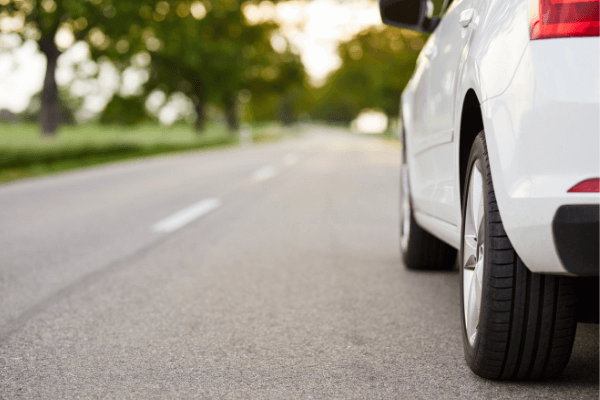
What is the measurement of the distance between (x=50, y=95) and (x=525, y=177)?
2472 cm

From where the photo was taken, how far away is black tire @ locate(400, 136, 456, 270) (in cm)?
410

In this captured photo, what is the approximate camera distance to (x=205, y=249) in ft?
17.0

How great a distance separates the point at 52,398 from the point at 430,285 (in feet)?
7.78

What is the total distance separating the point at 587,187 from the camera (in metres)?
1.74

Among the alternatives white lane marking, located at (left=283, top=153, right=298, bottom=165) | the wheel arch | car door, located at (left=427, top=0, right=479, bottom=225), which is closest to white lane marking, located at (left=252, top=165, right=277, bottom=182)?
white lane marking, located at (left=283, top=153, right=298, bottom=165)

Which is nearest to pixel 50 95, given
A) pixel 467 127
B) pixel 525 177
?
pixel 467 127

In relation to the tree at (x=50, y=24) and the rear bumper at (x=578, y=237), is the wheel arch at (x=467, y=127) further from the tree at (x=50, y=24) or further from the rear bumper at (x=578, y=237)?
the tree at (x=50, y=24)

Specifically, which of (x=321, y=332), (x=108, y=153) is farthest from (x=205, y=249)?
(x=108, y=153)

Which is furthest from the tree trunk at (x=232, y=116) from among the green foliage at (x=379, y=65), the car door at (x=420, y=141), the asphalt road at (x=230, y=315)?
the car door at (x=420, y=141)

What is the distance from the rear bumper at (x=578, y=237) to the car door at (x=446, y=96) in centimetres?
93

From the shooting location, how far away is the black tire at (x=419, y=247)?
4.10 meters

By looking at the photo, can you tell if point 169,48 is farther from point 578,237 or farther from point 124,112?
point 578,237

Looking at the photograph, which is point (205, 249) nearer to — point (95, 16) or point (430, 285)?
point (430, 285)

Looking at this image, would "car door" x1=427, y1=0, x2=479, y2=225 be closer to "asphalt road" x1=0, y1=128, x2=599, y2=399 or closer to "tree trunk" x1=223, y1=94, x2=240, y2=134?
"asphalt road" x1=0, y1=128, x2=599, y2=399
